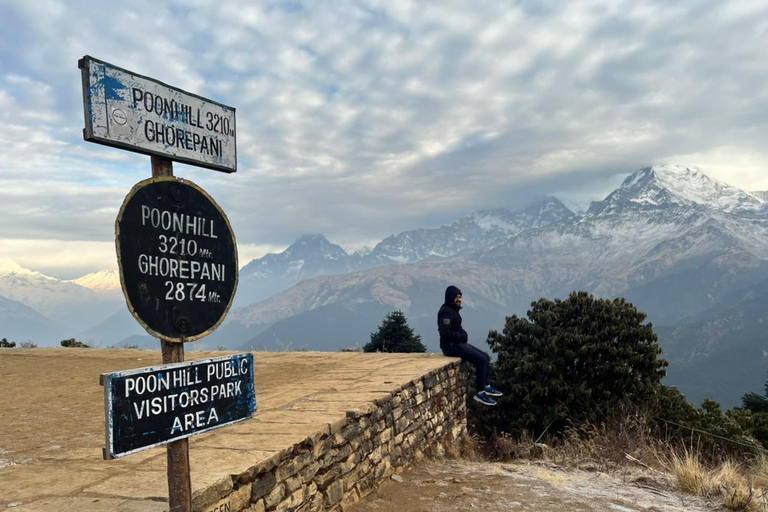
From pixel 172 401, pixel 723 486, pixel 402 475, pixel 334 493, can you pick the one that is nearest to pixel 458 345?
pixel 402 475

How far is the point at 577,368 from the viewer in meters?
10.4

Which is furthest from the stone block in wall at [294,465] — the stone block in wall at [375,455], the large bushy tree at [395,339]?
the large bushy tree at [395,339]

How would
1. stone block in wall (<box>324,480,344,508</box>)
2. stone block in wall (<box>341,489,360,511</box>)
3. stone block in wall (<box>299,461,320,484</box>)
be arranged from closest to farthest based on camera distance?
1. stone block in wall (<box>299,461,320,484</box>)
2. stone block in wall (<box>324,480,344,508</box>)
3. stone block in wall (<box>341,489,360,511</box>)

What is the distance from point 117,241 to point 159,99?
782 mm

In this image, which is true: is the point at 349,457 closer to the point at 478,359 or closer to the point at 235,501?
the point at 235,501

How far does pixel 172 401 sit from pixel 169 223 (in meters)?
0.83

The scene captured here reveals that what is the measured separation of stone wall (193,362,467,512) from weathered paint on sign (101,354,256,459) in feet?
1.45

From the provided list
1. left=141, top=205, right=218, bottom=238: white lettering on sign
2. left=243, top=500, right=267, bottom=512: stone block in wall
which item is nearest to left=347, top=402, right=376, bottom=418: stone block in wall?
left=243, top=500, right=267, bottom=512: stone block in wall

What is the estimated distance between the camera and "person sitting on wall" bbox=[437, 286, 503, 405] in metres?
8.14

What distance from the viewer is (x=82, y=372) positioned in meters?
9.44

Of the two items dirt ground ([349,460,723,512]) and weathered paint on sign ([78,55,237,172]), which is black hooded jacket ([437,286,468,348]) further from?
weathered paint on sign ([78,55,237,172])

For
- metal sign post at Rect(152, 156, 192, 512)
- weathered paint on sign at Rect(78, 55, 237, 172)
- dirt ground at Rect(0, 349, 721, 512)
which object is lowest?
→ dirt ground at Rect(0, 349, 721, 512)

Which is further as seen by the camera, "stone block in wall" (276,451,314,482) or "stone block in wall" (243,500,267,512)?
"stone block in wall" (276,451,314,482)

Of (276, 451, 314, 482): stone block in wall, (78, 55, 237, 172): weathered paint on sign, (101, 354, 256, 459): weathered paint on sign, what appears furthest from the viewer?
(276, 451, 314, 482): stone block in wall
